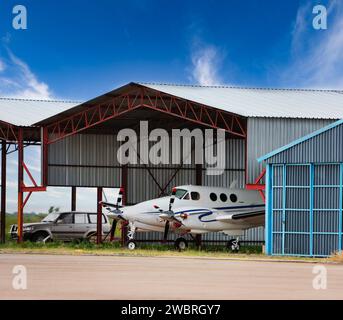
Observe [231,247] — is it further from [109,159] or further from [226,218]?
[109,159]

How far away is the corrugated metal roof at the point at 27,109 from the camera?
45125 millimetres

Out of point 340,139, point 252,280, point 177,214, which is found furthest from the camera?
point 177,214

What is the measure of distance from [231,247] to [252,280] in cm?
1959

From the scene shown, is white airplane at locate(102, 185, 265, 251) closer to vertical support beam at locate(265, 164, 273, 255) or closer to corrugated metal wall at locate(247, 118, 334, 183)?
corrugated metal wall at locate(247, 118, 334, 183)

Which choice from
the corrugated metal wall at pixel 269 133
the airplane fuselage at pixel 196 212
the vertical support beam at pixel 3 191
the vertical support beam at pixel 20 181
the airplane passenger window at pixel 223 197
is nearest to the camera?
the corrugated metal wall at pixel 269 133

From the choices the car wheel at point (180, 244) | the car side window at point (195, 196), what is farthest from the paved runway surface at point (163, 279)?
the car wheel at point (180, 244)

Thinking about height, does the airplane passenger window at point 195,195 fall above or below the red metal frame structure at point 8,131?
below

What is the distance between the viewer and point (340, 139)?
114ft

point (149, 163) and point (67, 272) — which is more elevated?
point (149, 163)

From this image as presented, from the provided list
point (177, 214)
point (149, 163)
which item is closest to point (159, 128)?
point (149, 163)

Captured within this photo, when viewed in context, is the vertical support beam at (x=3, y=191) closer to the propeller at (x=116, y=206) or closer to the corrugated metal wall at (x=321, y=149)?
the propeller at (x=116, y=206)

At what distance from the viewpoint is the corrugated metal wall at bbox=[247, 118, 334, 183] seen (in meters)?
39.2

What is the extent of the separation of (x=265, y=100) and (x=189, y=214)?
716 cm

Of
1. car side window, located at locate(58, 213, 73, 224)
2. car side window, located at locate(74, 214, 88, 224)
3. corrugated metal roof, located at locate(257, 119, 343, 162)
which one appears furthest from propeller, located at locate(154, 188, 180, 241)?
car side window, located at locate(74, 214, 88, 224)
